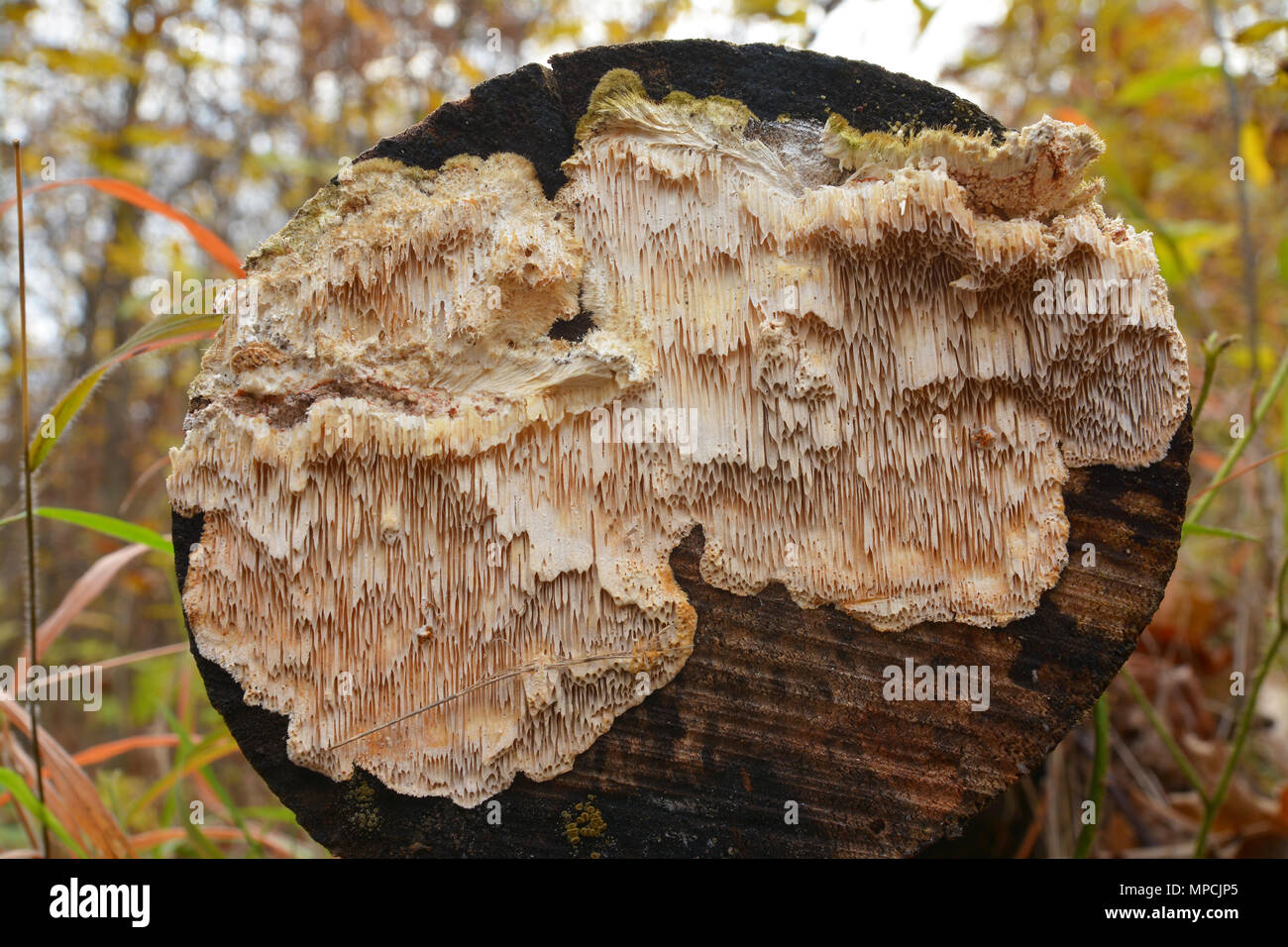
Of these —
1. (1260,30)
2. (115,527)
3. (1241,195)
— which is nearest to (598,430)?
(115,527)

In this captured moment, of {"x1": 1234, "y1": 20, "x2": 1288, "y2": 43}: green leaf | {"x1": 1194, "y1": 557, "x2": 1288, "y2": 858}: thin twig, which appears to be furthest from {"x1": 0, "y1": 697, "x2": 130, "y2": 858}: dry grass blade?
{"x1": 1234, "y1": 20, "x2": 1288, "y2": 43}: green leaf

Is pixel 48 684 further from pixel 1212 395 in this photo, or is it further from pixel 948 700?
pixel 1212 395

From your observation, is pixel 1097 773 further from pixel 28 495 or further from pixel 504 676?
pixel 28 495

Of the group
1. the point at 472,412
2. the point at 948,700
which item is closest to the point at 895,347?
the point at 948,700

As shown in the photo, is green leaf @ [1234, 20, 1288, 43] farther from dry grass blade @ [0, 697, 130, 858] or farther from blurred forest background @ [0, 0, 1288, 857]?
dry grass blade @ [0, 697, 130, 858]

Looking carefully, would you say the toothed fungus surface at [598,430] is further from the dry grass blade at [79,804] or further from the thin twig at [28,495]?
the dry grass blade at [79,804]

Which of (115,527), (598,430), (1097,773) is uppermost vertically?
(598,430)
